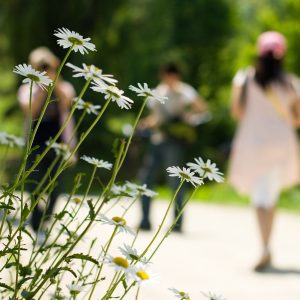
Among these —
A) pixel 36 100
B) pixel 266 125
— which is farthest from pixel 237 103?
pixel 36 100

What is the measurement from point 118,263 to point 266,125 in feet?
16.2

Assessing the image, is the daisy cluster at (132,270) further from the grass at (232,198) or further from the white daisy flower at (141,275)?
the grass at (232,198)

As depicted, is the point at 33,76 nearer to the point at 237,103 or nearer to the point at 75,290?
the point at 75,290

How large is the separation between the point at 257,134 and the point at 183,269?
1.30 meters

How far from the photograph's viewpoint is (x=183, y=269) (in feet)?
21.8

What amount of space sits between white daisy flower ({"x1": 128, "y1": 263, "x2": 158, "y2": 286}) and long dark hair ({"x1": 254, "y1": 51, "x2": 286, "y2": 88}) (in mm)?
4817

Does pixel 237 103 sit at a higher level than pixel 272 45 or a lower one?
lower

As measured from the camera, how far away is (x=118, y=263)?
233cm

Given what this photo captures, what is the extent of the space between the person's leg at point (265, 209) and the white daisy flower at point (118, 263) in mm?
4605

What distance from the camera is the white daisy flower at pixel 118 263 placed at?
229 cm

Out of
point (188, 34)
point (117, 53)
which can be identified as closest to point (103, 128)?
point (117, 53)

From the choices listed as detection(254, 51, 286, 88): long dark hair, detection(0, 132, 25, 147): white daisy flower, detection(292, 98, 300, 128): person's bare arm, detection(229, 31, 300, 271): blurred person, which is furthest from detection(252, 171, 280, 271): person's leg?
detection(0, 132, 25, 147): white daisy flower

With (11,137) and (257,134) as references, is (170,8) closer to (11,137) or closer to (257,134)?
(257,134)

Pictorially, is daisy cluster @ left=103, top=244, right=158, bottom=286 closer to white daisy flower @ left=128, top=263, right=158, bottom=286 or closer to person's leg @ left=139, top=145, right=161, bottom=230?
white daisy flower @ left=128, top=263, right=158, bottom=286
